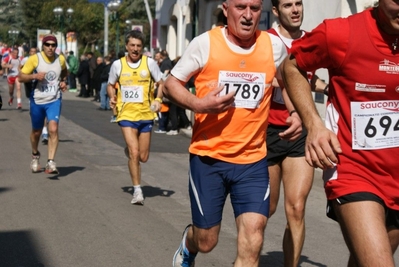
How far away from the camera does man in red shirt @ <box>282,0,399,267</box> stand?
4.30 metres

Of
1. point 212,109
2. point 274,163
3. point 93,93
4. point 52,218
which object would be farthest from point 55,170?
point 93,93

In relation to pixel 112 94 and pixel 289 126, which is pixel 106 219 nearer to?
pixel 112 94

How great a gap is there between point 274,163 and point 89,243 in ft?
7.38

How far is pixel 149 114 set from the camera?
10.8 metres

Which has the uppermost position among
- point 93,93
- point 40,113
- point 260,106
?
point 260,106

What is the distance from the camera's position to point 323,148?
13.9 ft

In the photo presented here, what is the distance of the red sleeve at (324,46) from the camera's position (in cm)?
438

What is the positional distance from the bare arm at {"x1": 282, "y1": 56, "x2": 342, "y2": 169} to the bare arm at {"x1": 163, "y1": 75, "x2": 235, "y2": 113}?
2.62ft

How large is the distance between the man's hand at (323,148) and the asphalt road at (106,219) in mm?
3253

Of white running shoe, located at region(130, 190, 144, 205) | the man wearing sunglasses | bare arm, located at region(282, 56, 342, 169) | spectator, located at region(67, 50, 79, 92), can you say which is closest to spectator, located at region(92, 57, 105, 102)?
spectator, located at region(67, 50, 79, 92)

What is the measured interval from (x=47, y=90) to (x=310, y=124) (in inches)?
354

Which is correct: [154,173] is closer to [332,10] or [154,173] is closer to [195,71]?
[332,10]

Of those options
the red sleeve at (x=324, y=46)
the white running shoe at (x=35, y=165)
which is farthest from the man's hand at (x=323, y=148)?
the white running shoe at (x=35, y=165)

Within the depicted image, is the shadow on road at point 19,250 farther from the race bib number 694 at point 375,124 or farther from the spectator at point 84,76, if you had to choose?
the spectator at point 84,76
